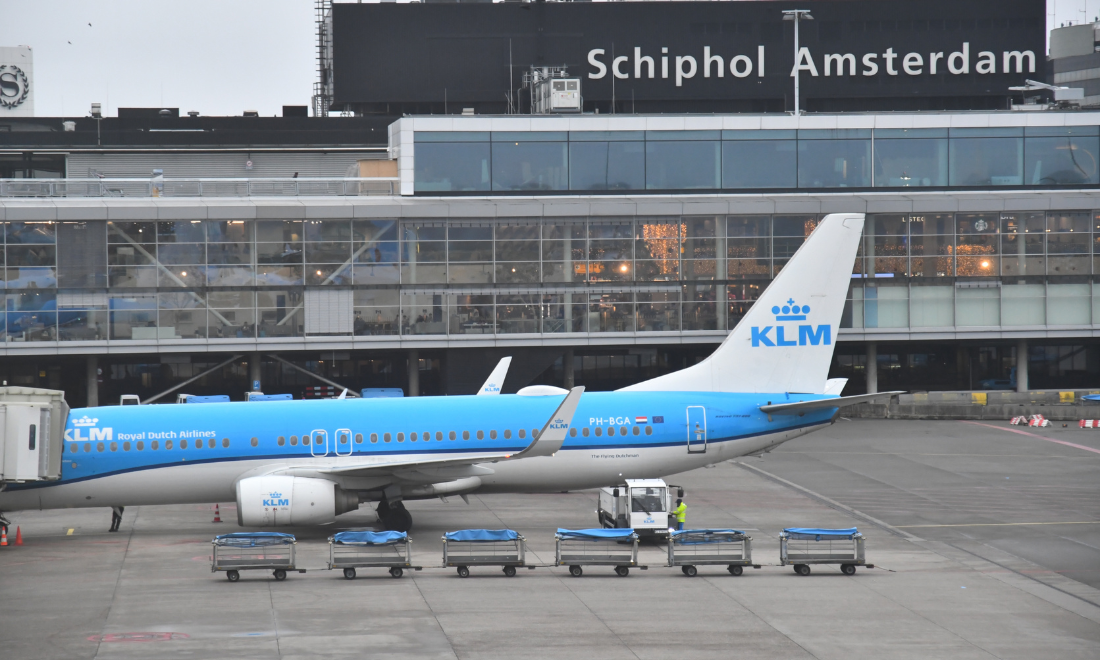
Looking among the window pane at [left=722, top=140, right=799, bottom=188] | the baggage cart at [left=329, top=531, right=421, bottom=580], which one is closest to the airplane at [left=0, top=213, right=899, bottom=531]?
the baggage cart at [left=329, top=531, right=421, bottom=580]

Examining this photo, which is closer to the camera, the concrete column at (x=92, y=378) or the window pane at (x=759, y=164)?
the concrete column at (x=92, y=378)

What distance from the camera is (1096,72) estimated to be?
538ft

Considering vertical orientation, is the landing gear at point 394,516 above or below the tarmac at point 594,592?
above

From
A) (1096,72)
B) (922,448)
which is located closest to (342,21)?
(922,448)

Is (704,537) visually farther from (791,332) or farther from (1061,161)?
(1061,161)

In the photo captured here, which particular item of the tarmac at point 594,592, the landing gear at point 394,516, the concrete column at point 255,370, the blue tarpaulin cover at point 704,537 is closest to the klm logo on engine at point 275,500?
the tarmac at point 594,592

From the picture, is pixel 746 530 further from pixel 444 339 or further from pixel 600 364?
pixel 600 364

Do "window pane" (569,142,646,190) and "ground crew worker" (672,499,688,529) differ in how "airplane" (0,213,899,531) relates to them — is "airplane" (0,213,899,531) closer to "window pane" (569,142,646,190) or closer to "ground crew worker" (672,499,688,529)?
"ground crew worker" (672,499,688,529)

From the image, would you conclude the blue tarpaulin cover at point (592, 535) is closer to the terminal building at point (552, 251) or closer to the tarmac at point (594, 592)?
the tarmac at point (594, 592)

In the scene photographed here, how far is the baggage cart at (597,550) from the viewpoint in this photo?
27.9 metres

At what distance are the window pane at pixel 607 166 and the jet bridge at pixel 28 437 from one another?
115 ft

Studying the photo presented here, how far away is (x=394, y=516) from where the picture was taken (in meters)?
33.3

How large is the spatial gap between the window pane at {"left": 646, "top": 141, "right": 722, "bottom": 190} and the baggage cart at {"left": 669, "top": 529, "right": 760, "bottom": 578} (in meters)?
36.5

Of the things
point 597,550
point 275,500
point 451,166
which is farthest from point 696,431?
point 451,166
